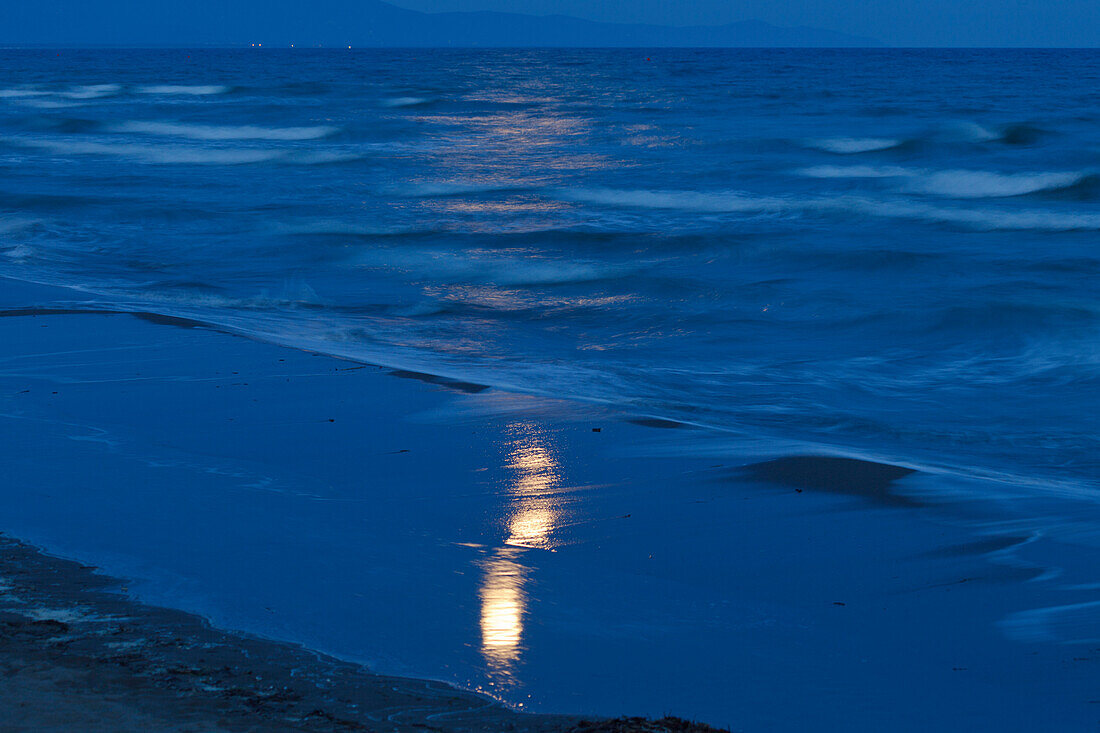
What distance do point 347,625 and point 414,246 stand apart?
12.9 metres

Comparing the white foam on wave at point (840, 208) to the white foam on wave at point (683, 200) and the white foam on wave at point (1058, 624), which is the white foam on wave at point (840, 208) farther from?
the white foam on wave at point (1058, 624)

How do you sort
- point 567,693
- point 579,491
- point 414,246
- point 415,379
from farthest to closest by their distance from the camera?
point 414,246, point 415,379, point 579,491, point 567,693

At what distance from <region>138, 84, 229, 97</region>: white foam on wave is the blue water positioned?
25.2 m

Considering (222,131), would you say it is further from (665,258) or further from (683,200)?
(665,258)

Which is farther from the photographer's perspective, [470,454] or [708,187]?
[708,187]

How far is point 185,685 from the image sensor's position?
3.30 meters

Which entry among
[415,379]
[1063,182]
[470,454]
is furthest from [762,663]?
[1063,182]

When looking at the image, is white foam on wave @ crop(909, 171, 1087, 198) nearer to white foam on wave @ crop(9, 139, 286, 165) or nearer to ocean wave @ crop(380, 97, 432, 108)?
white foam on wave @ crop(9, 139, 286, 165)

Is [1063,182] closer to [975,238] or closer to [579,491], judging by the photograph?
[975,238]

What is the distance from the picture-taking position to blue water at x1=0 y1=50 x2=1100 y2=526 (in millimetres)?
8523

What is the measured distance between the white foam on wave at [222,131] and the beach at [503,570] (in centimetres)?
3245

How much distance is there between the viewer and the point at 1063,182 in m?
24.7

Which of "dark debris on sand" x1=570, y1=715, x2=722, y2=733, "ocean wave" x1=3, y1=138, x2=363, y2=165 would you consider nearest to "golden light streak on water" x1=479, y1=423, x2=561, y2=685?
"dark debris on sand" x1=570, y1=715, x2=722, y2=733

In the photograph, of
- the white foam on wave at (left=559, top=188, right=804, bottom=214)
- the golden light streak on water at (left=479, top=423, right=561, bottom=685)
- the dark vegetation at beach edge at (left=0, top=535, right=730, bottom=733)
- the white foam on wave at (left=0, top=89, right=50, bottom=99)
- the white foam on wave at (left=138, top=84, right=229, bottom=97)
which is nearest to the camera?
the dark vegetation at beach edge at (left=0, top=535, right=730, bottom=733)
